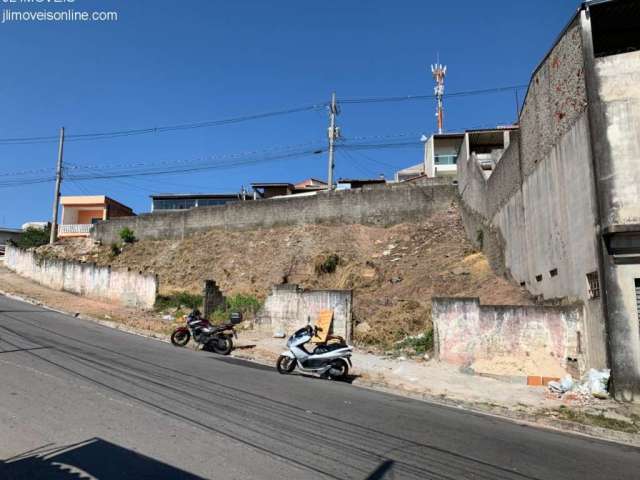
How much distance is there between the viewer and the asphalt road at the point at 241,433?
5.09 meters

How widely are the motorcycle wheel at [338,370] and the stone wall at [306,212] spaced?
53.5 ft

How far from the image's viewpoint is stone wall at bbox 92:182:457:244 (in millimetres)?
26531

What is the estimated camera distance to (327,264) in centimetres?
2403

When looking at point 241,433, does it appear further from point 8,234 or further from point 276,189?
point 8,234

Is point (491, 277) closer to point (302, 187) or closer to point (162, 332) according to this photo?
point (162, 332)

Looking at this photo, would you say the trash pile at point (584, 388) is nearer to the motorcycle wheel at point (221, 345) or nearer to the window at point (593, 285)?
the window at point (593, 285)

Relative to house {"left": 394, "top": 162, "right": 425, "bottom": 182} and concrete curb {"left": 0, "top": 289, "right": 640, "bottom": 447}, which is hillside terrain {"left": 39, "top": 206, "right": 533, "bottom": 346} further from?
house {"left": 394, "top": 162, "right": 425, "bottom": 182}

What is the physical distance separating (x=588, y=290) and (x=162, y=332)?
1257cm

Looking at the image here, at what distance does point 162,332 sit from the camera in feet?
54.2

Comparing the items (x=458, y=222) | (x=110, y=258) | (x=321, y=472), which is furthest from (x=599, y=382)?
(x=110, y=258)

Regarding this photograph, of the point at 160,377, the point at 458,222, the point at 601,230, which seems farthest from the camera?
the point at 458,222

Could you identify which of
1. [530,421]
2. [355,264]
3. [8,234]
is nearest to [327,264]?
[355,264]

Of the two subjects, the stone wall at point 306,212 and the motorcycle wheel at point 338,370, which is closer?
the motorcycle wheel at point 338,370

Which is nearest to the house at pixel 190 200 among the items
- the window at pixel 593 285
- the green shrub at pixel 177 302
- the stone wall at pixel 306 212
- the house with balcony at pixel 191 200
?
the house with balcony at pixel 191 200
